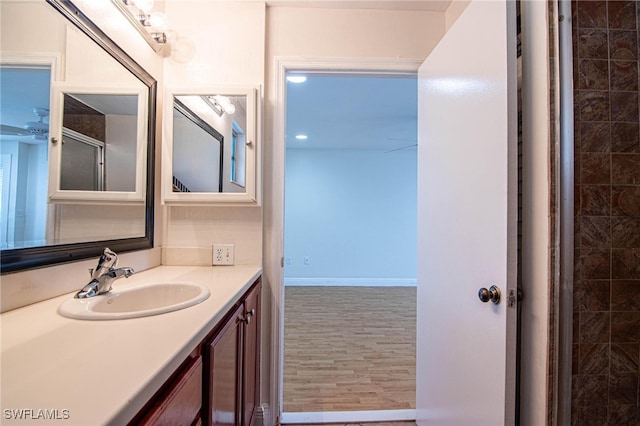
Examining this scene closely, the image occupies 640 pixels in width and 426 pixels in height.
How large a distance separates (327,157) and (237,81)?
11.2 feet

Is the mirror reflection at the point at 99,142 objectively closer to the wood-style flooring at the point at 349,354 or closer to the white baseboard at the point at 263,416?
the white baseboard at the point at 263,416

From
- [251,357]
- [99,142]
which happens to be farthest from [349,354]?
[99,142]

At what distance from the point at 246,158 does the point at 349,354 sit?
187 centimetres

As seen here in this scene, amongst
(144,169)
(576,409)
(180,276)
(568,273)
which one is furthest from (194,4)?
(576,409)

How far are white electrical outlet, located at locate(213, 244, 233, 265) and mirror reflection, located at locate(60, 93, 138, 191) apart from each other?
50 centimetres

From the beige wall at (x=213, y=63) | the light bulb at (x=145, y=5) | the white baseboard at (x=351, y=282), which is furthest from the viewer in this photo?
the white baseboard at (x=351, y=282)

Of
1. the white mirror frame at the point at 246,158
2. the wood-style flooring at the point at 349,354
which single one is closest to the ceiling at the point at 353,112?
the white mirror frame at the point at 246,158

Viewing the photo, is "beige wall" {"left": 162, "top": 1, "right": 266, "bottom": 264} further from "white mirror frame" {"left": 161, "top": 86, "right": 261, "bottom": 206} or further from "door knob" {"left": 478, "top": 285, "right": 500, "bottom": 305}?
"door knob" {"left": 478, "top": 285, "right": 500, "bottom": 305}

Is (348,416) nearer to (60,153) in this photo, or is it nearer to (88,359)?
(88,359)

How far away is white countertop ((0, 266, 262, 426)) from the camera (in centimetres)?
39

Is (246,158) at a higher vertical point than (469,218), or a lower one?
higher

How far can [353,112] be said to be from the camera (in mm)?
3084

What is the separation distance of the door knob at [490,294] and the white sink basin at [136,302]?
38.2 inches

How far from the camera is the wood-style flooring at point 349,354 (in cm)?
175
